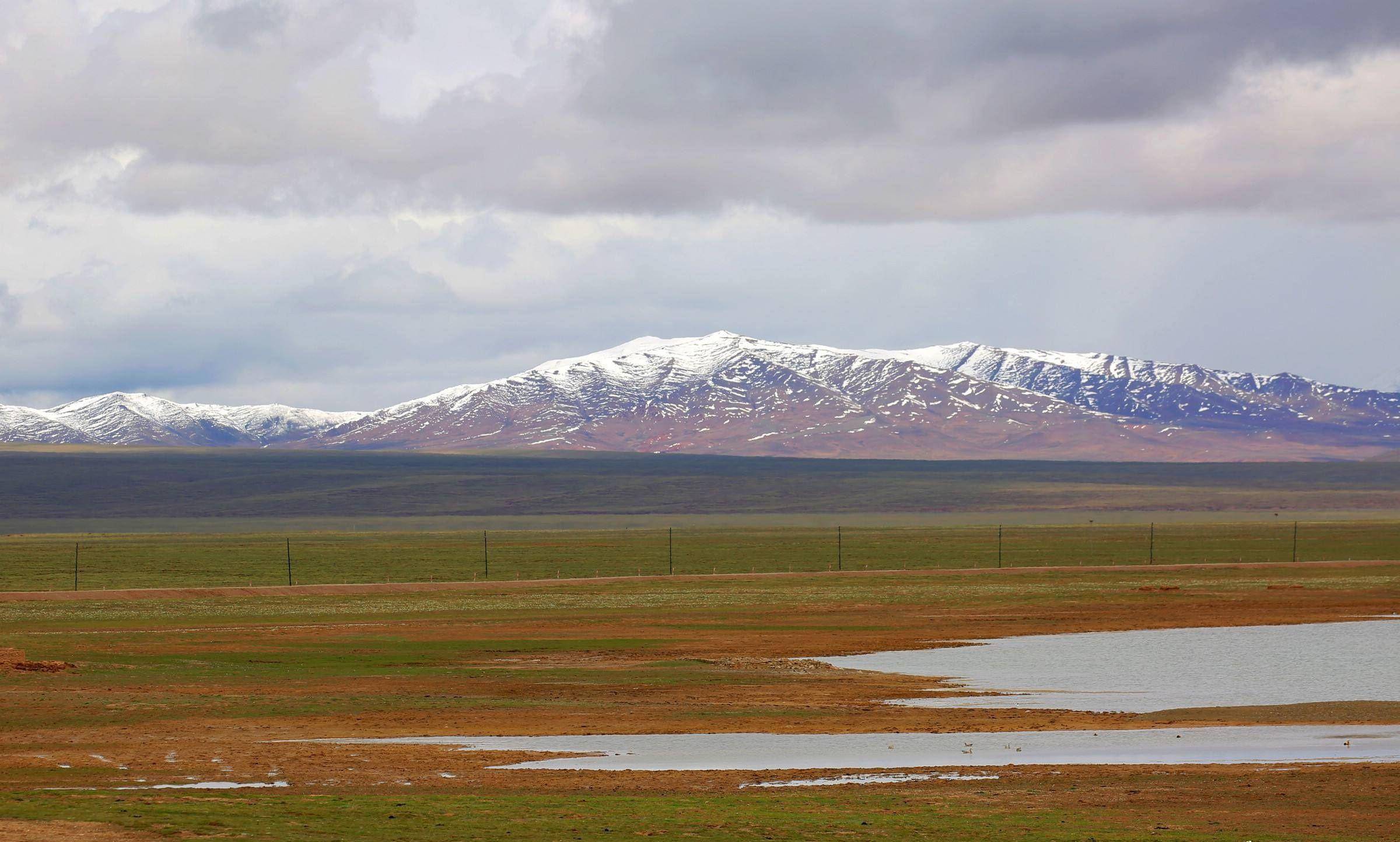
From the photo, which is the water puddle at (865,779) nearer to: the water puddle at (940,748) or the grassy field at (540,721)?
the grassy field at (540,721)

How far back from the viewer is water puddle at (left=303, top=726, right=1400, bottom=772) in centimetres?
2339

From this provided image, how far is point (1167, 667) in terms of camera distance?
125 ft

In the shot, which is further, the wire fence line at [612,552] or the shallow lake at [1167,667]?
the wire fence line at [612,552]

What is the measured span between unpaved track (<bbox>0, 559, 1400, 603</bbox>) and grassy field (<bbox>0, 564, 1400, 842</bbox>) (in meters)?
5.78

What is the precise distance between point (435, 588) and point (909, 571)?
25.3 m

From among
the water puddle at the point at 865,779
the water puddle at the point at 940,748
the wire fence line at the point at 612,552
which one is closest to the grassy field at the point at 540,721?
the water puddle at the point at 865,779

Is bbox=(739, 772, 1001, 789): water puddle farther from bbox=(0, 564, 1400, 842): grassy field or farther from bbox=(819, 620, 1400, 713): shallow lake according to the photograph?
bbox=(819, 620, 1400, 713): shallow lake

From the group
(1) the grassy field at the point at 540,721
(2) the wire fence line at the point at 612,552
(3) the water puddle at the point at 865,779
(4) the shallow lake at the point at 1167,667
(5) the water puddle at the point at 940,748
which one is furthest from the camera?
(2) the wire fence line at the point at 612,552

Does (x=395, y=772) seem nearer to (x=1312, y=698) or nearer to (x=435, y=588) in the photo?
(x=1312, y=698)

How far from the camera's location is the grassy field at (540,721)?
58.9ft

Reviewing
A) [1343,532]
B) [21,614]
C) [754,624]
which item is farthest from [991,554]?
[21,614]

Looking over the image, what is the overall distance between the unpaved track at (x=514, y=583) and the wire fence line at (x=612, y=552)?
12.8 feet

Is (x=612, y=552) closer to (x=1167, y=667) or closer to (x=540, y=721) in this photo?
(x=1167, y=667)

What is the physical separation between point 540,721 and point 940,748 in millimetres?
7764
